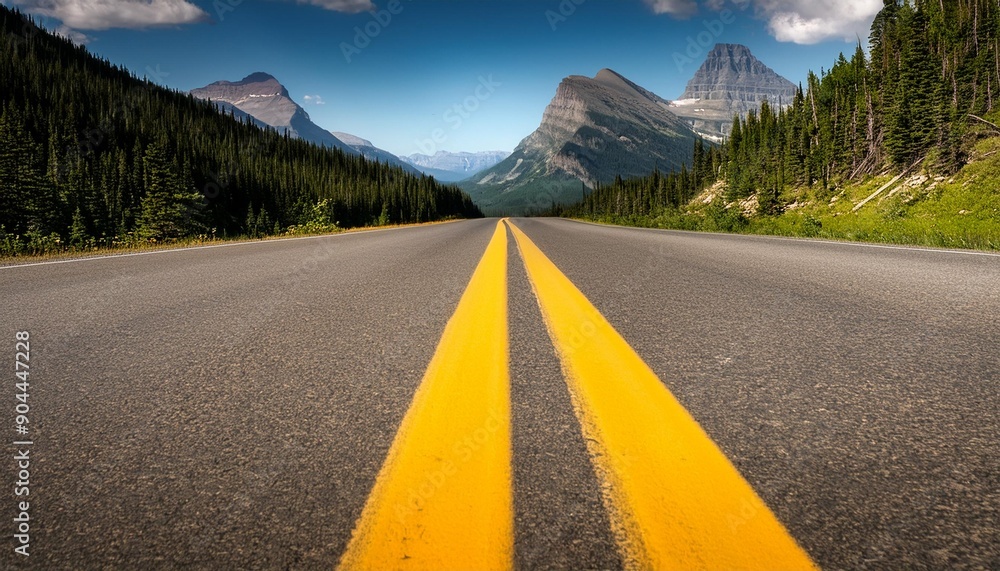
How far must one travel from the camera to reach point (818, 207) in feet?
131

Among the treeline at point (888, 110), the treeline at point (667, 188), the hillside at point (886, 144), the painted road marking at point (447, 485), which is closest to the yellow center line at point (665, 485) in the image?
the painted road marking at point (447, 485)

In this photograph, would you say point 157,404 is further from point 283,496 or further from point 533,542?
point 533,542

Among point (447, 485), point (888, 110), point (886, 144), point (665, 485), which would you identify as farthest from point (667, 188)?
point (447, 485)

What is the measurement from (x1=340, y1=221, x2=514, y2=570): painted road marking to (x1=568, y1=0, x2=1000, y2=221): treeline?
41.1m

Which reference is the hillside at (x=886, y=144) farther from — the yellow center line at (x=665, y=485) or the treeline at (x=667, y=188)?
the yellow center line at (x=665, y=485)

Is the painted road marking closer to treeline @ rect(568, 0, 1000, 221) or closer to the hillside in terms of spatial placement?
the hillside

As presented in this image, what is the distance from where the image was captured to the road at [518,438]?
0.96 m

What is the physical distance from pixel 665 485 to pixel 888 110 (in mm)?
54227

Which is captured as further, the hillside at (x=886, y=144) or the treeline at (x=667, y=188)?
the treeline at (x=667, y=188)

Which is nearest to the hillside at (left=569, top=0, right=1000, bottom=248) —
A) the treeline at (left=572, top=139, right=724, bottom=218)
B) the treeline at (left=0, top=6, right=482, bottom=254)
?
the treeline at (left=572, top=139, right=724, bottom=218)

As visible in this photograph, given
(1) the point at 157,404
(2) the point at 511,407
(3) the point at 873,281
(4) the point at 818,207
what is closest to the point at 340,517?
(2) the point at 511,407

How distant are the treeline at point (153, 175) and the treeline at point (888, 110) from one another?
46015 millimetres

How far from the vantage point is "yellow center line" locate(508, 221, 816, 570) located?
91 centimetres

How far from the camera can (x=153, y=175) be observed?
118 ft
